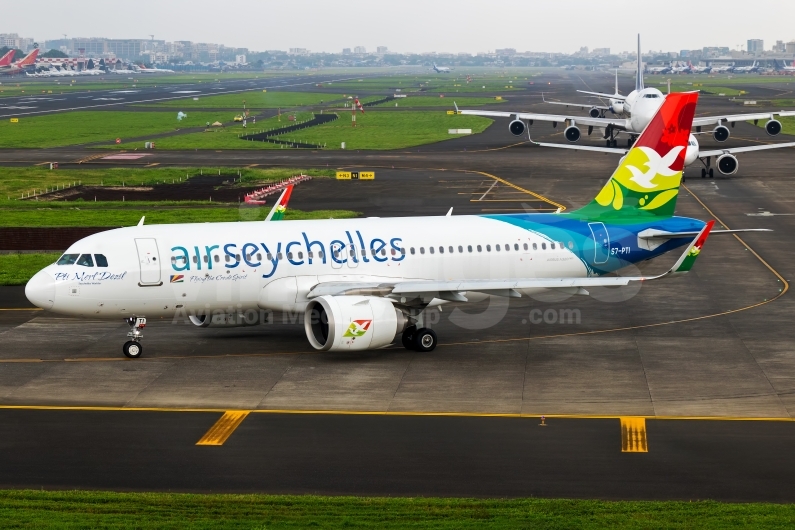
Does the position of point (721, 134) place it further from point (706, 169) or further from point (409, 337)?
point (409, 337)

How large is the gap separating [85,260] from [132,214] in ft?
114

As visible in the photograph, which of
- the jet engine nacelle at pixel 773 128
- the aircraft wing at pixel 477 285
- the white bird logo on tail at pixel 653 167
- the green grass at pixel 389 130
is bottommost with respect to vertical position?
the green grass at pixel 389 130

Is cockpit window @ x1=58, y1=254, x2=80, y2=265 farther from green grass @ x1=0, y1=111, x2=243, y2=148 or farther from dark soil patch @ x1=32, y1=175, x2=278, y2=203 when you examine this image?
green grass @ x1=0, y1=111, x2=243, y2=148

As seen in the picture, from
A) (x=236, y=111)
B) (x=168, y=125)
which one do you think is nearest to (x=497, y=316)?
(x=168, y=125)

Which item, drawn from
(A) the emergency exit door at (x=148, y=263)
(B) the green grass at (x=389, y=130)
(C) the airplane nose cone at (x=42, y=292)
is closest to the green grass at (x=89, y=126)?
(B) the green grass at (x=389, y=130)

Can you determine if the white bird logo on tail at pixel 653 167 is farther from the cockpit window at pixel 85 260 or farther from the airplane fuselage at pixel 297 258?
the cockpit window at pixel 85 260

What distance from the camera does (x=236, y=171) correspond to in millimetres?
99188

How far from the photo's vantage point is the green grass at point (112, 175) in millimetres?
91500

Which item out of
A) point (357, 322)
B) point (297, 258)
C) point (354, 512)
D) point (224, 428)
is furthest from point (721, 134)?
point (354, 512)

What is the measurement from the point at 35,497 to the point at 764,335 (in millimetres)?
26828

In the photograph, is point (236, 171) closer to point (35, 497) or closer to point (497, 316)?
point (497, 316)

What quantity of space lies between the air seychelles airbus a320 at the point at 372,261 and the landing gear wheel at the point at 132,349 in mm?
49

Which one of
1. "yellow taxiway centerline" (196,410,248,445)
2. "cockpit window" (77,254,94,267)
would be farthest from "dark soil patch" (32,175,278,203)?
"yellow taxiway centerline" (196,410,248,445)

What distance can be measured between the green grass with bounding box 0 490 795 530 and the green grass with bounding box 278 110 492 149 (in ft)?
333
